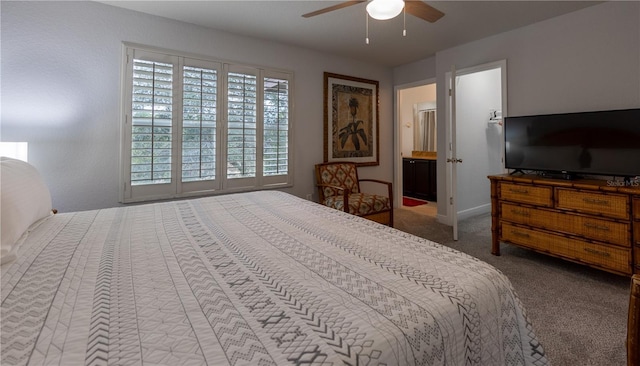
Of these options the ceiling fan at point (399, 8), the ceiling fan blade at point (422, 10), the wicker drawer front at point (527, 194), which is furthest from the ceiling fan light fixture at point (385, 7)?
the wicker drawer front at point (527, 194)

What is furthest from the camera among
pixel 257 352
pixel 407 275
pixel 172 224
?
pixel 172 224

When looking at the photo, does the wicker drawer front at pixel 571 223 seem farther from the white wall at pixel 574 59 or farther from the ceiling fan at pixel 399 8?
the ceiling fan at pixel 399 8

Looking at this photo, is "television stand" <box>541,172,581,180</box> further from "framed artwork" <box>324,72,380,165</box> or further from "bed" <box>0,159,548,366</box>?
"bed" <box>0,159,548,366</box>

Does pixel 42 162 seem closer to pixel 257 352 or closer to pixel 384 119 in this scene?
pixel 257 352

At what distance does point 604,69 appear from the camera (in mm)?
2758

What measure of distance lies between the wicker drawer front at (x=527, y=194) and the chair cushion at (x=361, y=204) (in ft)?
4.16

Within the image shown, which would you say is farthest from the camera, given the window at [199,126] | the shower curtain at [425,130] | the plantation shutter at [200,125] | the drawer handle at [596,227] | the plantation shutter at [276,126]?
the shower curtain at [425,130]

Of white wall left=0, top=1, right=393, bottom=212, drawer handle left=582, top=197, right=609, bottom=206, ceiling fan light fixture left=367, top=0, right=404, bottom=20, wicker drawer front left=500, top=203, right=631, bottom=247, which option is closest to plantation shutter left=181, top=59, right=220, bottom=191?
white wall left=0, top=1, right=393, bottom=212

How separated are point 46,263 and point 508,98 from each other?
4271 millimetres

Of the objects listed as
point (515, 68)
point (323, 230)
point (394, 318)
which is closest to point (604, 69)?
point (515, 68)

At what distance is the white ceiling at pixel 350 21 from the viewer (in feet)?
9.08

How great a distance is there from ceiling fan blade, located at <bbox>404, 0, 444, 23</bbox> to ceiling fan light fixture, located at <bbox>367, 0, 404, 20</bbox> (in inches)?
9.0

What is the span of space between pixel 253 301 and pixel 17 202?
1178mm

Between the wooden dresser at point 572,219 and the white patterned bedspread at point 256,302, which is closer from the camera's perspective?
the white patterned bedspread at point 256,302
